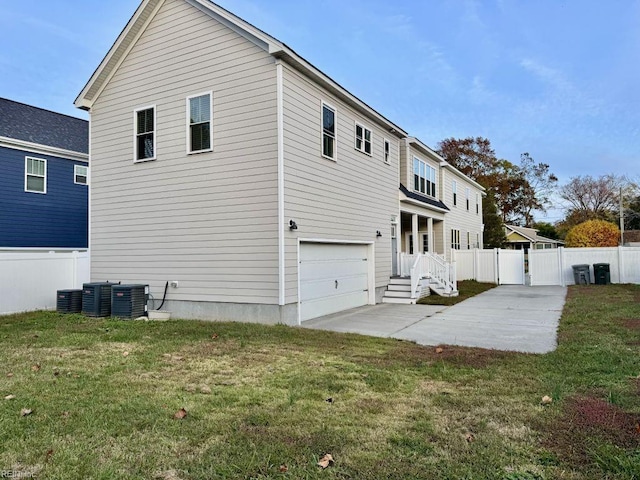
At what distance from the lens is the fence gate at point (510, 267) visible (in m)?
21.4

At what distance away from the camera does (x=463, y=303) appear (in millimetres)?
13469

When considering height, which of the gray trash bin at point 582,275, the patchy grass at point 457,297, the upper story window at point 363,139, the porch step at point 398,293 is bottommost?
the patchy grass at point 457,297

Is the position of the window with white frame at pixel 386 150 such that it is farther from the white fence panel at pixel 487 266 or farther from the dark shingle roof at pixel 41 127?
the dark shingle roof at pixel 41 127

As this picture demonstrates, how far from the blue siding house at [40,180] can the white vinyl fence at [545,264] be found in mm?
18145

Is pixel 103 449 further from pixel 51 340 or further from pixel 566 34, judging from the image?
pixel 566 34

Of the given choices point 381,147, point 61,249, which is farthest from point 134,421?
point 61,249

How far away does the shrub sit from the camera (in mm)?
30109

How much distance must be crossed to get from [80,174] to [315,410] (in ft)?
56.1

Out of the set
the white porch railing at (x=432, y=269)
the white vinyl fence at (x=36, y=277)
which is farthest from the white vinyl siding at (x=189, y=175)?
the white porch railing at (x=432, y=269)

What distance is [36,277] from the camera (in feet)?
39.3

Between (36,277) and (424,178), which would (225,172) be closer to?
(36,277)

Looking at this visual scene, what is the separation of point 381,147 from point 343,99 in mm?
3201

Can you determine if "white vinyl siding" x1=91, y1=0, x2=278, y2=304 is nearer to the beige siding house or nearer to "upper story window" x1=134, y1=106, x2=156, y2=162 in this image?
the beige siding house

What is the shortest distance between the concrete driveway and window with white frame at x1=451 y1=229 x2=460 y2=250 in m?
9.26
